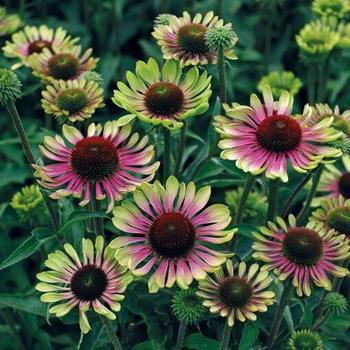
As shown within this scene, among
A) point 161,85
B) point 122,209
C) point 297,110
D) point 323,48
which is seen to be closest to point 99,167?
point 122,209

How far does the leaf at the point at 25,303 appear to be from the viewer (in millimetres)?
1714

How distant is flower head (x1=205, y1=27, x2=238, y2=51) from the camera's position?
1.65 metres

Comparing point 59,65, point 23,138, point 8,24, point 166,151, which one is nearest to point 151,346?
point 166,151

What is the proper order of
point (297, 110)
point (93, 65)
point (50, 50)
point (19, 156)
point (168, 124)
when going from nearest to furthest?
point (168, 124) < point (93, 65) < point (50, 50) < point (19, 156) < point (297, 110)

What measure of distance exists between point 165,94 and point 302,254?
495 mm

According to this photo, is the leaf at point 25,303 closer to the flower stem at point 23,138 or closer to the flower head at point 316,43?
the flower stem at point 23,138

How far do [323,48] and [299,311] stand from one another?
0.96 metres

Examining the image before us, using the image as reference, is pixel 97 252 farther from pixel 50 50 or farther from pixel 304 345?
pixel 50 50

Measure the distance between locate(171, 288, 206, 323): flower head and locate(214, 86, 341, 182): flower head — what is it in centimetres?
31

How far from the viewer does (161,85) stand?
5.63ft

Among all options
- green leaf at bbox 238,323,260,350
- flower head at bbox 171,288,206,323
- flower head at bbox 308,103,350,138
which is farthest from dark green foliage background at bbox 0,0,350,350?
flower head at bbox 308,103,350,138

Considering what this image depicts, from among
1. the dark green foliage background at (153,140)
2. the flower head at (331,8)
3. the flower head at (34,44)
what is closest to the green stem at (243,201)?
the dark green foliage background at (153,140)

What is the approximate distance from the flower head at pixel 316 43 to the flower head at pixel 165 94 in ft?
2.63

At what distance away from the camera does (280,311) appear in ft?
5.46
